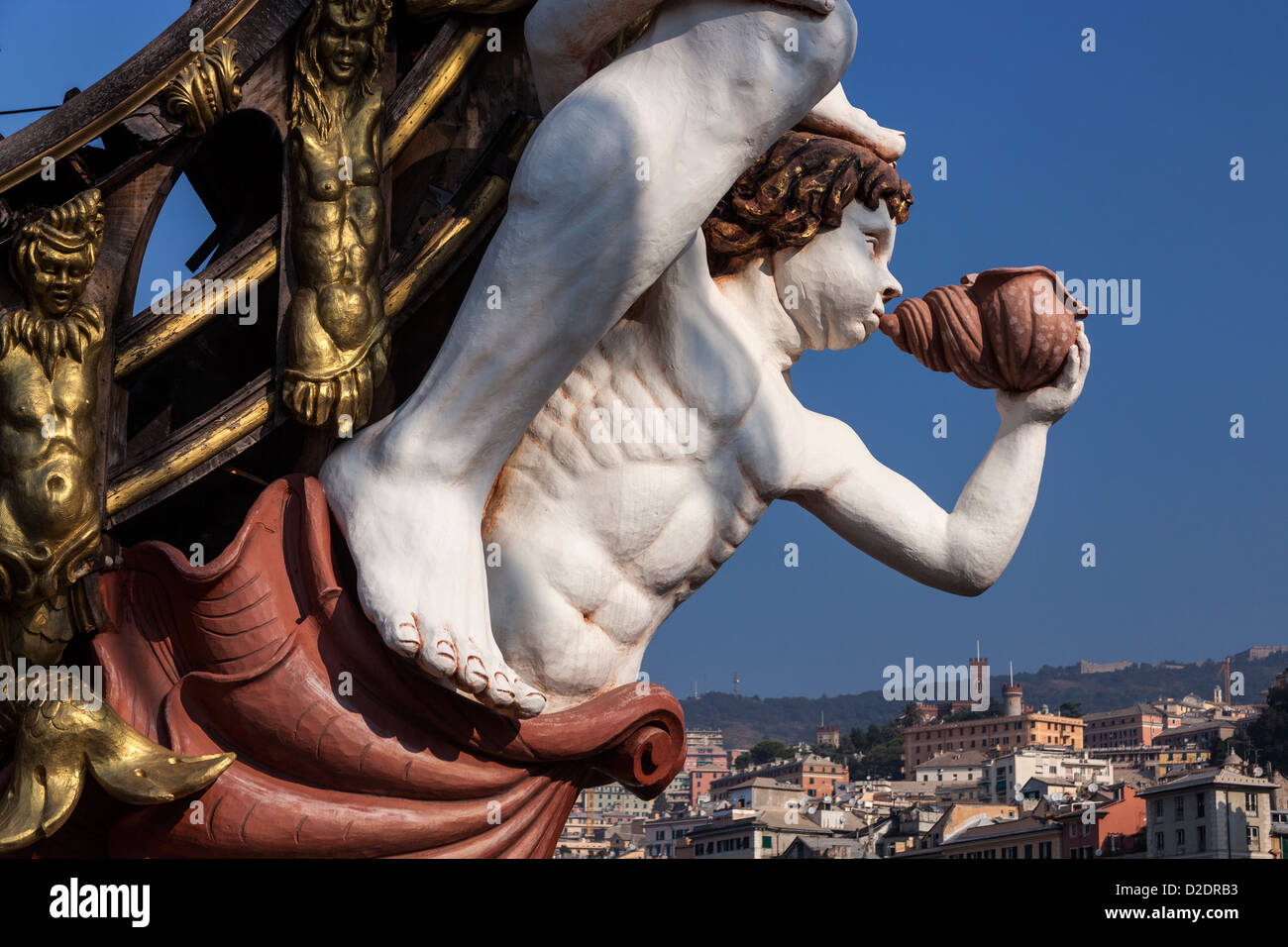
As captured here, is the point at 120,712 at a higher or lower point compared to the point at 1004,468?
lower

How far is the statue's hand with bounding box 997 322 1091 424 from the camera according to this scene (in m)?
3.44

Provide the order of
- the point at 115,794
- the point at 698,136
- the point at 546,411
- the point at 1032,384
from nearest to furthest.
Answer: the point at 115,794 < the point at 698,136 < the point at 546,411 < the point at 1032,384

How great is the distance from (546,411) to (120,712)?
1.03 meters

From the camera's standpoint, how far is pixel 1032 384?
345cm

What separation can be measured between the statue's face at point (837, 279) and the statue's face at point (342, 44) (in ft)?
3.30

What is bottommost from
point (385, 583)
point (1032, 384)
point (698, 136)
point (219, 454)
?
point (385, 583)

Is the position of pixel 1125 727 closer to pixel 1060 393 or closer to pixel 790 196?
pixel 1060 393

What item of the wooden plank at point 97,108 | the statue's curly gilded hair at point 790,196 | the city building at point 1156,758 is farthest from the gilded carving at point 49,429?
the city building at point 1156,758

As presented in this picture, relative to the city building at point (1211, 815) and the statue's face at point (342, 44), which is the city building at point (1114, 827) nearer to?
the city building at point (1211, 815)

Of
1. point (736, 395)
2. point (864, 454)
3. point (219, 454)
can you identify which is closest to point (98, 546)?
point (219, 454)

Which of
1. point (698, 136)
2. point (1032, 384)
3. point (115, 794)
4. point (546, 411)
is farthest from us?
point (1032, 384)

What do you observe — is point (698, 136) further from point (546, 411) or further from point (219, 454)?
point (219, 454)

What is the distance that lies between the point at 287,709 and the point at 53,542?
54 centimetres
